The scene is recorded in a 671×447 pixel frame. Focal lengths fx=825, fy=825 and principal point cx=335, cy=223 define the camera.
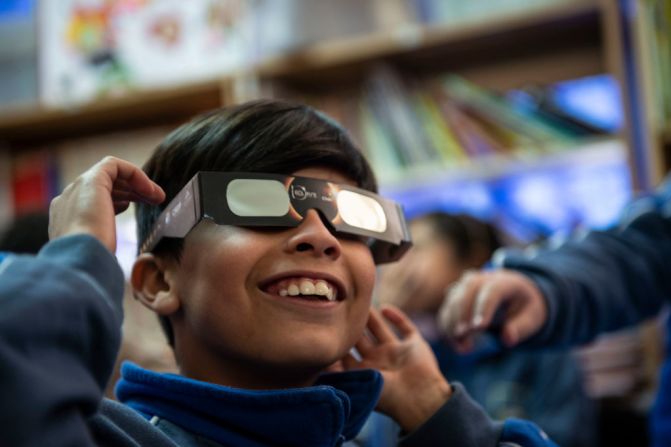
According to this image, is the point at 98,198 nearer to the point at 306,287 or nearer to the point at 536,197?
the point at 306,287

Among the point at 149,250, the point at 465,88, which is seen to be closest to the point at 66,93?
the point at 465,88

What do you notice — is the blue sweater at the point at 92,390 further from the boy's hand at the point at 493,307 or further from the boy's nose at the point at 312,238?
the boy's hand at the point at 493,307

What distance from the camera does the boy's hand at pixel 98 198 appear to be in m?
0.72

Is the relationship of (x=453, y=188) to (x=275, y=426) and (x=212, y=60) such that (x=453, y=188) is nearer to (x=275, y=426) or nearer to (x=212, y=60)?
(x=212, y=60)

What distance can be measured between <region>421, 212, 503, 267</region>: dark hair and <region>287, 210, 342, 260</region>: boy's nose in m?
1.50

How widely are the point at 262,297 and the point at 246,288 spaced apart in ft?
0.07

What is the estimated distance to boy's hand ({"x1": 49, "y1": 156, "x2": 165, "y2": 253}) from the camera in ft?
2.36

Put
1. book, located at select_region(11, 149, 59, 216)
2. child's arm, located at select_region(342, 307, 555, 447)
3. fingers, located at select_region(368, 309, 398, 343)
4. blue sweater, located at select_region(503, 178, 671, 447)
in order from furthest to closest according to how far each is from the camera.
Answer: book, located at select_region(11, 149, 59, 216), blue sweater, located at select_region(503, 178, 671, 447), fingers, located at select_region(368, 309, 398, 343), child's arm, located at select_region(342, 307, 555, 447)

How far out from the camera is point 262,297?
90 cm

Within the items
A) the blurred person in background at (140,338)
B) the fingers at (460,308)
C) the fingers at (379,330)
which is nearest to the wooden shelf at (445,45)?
the blurred person in background at (140,338)

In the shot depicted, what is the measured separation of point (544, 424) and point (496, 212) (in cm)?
75

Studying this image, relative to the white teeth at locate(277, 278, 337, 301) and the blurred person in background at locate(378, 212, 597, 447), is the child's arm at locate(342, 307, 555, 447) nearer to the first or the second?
the white teeth at locate(277, 278, 337, 301)

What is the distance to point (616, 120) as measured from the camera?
2494 millimetres

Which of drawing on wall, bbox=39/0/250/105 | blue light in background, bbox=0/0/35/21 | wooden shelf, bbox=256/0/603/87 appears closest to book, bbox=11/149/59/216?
drawing on wall, bbox=39/0/250/105
